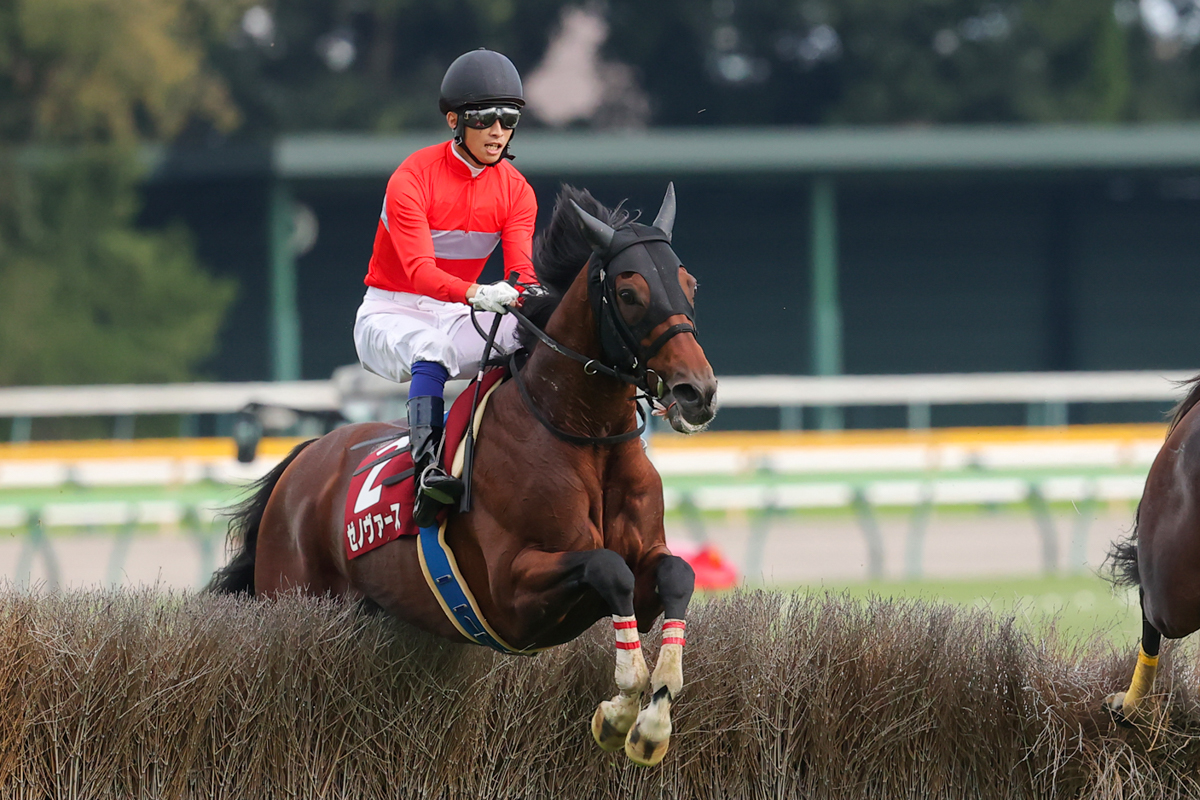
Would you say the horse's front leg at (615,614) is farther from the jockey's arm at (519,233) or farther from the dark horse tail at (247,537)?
the dark horse tail at (247,537)

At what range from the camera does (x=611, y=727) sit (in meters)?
4.53

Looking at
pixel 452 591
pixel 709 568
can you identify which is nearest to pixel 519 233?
pixel 452 591

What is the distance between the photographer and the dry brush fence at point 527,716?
16.8 feet

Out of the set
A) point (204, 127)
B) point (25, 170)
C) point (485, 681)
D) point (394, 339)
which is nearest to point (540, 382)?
point (394, 339)

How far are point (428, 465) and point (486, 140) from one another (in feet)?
3.62

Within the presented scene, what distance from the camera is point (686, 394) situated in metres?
4.29

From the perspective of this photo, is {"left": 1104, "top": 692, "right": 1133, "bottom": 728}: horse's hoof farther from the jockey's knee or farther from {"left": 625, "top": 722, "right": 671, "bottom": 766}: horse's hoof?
the jockey's knee

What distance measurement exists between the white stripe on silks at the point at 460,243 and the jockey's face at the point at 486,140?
0.86ft

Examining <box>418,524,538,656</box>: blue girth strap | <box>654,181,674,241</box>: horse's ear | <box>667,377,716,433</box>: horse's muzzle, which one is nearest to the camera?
<box>667,377,716,433</box>: horse's muzzle

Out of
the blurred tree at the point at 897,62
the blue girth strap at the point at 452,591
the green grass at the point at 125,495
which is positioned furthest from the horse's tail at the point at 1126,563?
the blurred tree at the point at 897,62

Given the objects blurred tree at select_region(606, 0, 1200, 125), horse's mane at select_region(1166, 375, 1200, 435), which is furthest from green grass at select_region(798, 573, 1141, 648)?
blurred tree at select_region(606, 0, 1200, 125)

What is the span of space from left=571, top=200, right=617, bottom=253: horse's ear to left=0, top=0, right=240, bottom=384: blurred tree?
1941 cm

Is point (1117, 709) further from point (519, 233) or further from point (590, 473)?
point (519, 233)

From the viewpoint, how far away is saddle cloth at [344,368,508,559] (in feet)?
17.0
